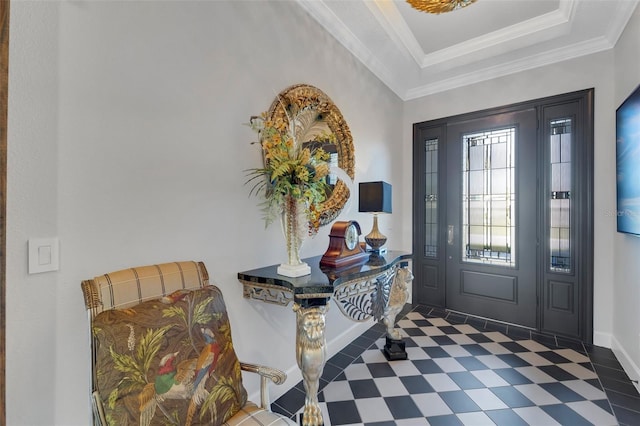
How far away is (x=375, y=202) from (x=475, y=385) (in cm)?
159

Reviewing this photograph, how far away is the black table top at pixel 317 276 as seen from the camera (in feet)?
4.92

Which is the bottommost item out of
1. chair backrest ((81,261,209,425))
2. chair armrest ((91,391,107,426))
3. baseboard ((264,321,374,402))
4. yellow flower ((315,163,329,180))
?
baseboard ((264,321,374,402))

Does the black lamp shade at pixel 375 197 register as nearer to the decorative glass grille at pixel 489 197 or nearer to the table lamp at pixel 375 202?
the table lamp at pixel 375 202

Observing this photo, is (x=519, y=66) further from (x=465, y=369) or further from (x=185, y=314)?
(x=185, y=314)

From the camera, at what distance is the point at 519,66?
10.8ft

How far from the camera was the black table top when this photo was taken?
150 cm

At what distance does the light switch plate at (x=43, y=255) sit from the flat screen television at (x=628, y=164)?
344cm

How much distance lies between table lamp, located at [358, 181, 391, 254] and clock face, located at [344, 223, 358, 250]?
364 millimetres

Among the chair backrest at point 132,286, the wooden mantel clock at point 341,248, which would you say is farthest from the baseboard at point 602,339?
the chair backrest at point 132,286

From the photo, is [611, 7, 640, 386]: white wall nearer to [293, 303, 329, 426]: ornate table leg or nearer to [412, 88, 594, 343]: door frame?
[412, 88, 594, 343]: door frame

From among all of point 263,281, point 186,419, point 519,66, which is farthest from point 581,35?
point 186,419

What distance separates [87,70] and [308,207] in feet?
3.96

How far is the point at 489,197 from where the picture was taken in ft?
11.5

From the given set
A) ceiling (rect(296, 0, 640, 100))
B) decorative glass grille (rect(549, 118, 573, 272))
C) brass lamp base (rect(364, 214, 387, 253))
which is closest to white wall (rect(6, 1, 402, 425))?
ceiling (rect(296, 0, 640, 100))
